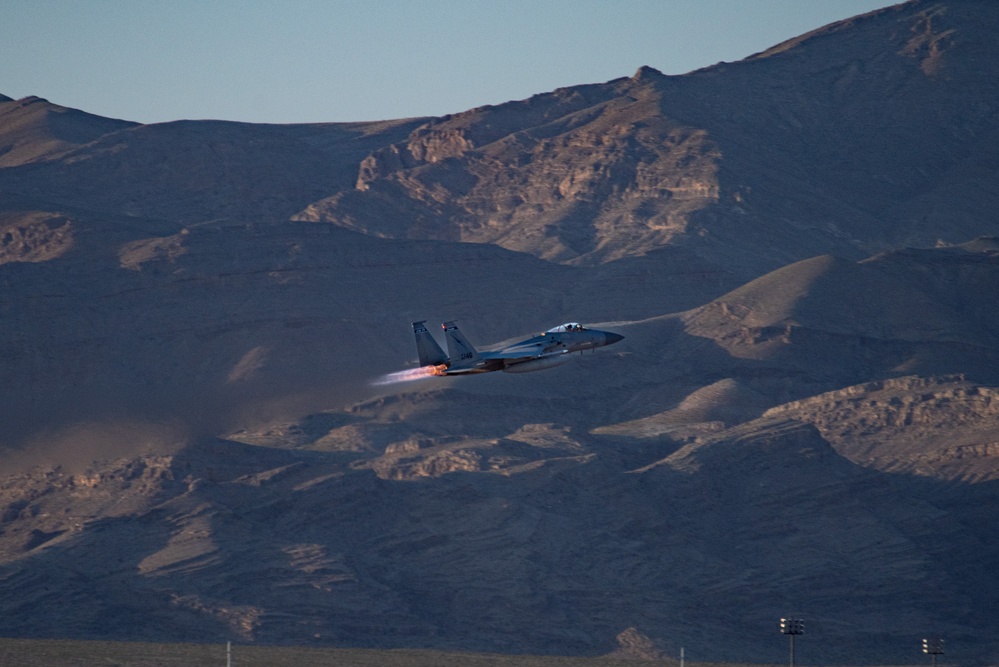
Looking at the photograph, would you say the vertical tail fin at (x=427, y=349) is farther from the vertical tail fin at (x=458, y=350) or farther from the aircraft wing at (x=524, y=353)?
the aircraft wing at (x=524, y=353)

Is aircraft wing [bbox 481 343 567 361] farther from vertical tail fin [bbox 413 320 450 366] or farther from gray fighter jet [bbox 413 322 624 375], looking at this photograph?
vertical tail fin [bbox 413 320 450 366]

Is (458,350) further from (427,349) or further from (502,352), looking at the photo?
(502,352)

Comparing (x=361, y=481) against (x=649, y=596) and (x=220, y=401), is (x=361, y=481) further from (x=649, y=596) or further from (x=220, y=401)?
(x=649, y=596)

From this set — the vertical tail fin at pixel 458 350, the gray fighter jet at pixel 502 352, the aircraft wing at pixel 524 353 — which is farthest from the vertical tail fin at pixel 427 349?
the aircraft wing at pixel 524 353

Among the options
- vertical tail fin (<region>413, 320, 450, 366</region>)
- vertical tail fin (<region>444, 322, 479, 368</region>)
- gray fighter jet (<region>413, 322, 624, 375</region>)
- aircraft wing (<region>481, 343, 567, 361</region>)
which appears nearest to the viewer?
vertical tail fin (<region>413, 320, 450, 366</region>)

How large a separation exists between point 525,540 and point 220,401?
25989 mm

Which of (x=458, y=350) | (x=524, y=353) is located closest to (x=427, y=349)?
(x=458, y=350)

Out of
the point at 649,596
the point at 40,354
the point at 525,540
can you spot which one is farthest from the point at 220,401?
the point at 40,354

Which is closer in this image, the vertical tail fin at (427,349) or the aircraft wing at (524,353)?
the vertical tail fin at (427,349)

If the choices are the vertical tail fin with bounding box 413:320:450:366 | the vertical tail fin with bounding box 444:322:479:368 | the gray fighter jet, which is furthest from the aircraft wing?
the vertical tail fin with bounding box 413:320:450:366

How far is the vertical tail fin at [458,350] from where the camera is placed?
91.2m

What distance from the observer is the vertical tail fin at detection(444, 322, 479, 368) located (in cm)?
9125

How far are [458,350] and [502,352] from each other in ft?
8.44

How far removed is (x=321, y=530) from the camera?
476ft
